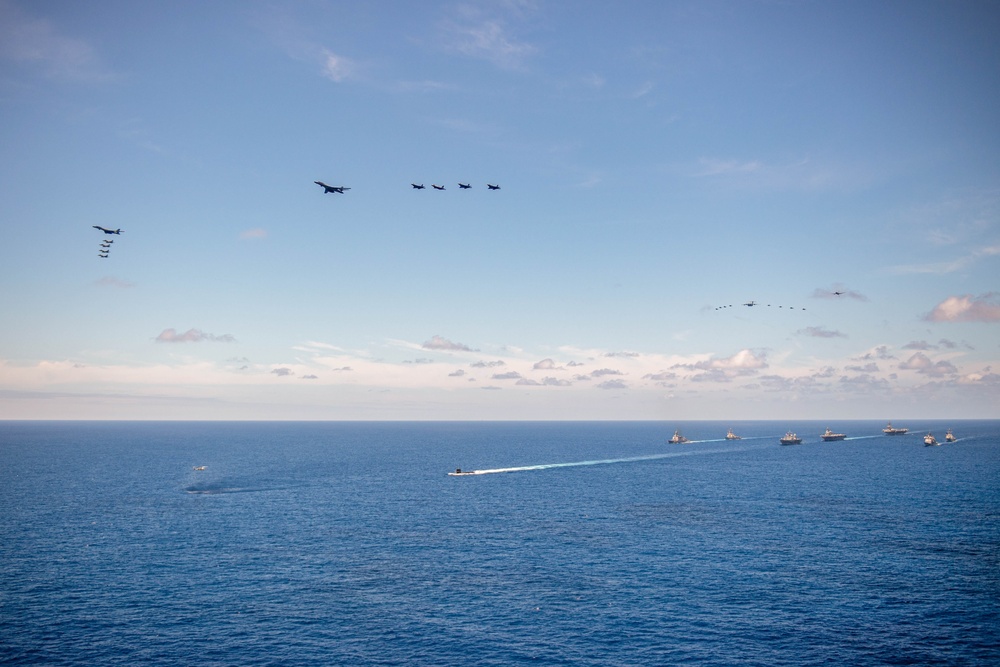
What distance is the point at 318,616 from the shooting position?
78500 mm

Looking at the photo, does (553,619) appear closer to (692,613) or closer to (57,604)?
(692,613)

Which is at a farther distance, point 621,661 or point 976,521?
point 976,521

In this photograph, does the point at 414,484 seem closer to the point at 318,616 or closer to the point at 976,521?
the point at 318,616

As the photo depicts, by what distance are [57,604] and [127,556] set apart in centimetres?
2203

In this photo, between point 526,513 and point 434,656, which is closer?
point 434,656

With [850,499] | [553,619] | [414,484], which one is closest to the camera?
[553,619]

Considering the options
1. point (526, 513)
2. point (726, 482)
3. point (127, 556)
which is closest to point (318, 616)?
point (127, 556)

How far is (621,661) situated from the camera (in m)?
67.4

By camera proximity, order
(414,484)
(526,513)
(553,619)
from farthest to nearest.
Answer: (414,484) → (526,513) → (553,619)

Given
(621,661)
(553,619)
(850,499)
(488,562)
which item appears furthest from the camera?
(850,499)

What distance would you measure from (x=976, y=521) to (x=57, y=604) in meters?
162

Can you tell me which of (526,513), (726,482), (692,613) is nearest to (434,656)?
(692,613)

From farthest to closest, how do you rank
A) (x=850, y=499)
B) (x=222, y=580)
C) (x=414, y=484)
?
(x=414, y=484) → (x=850, y=499) → (x=222, y=580)

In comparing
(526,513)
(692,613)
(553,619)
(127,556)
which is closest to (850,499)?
(526,513)
